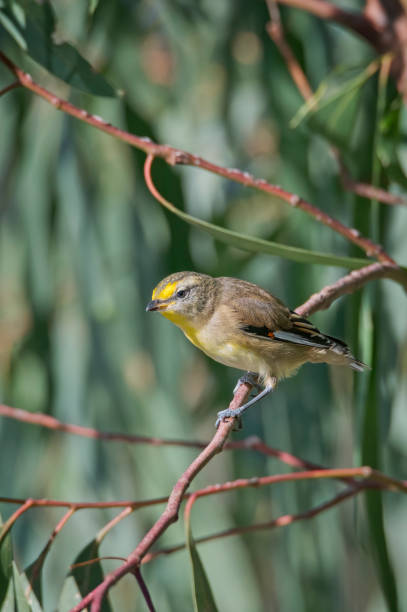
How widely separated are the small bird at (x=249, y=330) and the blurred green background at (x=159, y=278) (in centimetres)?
41

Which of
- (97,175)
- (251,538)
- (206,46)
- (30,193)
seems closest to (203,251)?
(97,175)

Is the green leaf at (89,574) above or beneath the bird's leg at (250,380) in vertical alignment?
beneath

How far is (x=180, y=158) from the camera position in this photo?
120 centimetres

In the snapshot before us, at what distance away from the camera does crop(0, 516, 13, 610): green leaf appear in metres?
1.21

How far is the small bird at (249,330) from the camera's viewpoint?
142 cm

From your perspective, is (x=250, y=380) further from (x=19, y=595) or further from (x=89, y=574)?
(x=19, y=595)

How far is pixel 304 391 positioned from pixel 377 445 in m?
0.46

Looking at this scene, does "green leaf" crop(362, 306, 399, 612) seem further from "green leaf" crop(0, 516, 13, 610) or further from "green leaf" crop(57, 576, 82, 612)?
"green leaf" crop(0, 516, 13, 610)

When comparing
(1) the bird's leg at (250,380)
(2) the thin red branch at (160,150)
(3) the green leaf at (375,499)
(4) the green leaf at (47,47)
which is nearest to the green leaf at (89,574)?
(1) the bird's leg at (250,380)

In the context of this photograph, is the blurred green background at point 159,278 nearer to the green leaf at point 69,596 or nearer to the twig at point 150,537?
the green leaf at point 69,596

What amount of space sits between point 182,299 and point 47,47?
531 mm

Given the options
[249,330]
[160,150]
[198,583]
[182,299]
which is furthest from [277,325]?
[198,583]

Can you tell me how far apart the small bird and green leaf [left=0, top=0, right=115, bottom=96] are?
391mm

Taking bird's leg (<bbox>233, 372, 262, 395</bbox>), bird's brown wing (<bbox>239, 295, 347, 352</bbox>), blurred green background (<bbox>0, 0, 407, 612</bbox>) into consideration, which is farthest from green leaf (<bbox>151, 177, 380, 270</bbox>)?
blurred green background (<bbox>0, 0, 407, 612</bbox>)
